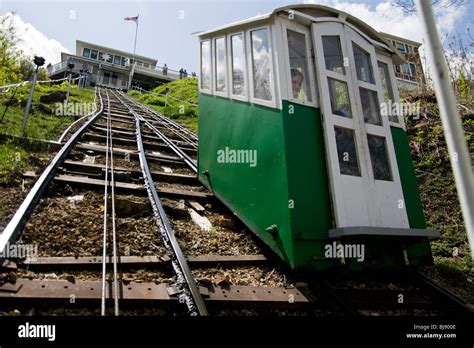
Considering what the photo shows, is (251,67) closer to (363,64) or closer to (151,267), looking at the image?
(363,64)

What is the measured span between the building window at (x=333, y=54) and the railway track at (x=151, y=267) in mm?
2482

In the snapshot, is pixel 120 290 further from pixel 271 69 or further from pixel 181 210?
pixel 271 69

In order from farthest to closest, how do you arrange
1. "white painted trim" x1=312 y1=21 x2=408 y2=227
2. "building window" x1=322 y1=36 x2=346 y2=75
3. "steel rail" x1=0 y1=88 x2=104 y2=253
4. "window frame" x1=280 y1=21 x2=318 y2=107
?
"building window" x1=322 y1=36 x2=346 y2=75 → "window frame" x1=280 y1=21 x2=318 y2=107 → "white painted trim" x1=312 y1=21 x2=408 y2=227 → "steel rail" x1=0 y1=88 x2=104 y2=253

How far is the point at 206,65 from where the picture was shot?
574 cm

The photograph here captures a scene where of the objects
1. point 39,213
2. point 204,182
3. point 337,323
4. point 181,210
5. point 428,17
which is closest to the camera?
point 428,17

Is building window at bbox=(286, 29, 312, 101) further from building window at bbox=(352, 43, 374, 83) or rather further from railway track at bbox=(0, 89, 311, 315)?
railway track at bbox=(0, 89, 311, 315)

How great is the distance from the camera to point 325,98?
401cm

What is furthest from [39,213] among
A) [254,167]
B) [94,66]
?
[94,66]

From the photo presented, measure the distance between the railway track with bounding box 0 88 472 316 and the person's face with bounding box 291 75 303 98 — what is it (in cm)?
194

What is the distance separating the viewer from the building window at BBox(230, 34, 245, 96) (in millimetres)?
4664

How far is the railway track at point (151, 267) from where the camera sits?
2646 mm

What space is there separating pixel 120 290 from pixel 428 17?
304 cm

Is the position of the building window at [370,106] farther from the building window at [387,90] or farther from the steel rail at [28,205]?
the steel rail at [28,205]

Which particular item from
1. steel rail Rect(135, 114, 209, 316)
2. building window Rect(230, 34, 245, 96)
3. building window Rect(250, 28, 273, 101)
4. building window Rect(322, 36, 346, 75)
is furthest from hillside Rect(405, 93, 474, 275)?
building window Rect(230, 34, 245, 96)
